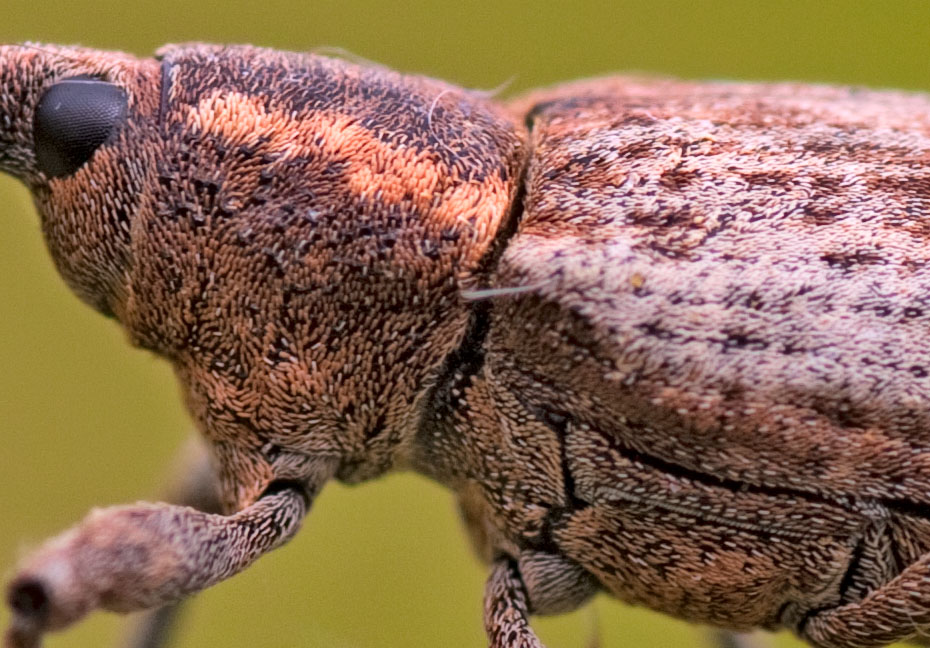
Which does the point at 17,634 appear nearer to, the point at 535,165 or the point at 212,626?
the point at 535,165

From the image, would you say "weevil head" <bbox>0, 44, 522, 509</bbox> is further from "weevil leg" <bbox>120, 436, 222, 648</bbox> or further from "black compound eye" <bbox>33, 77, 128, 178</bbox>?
"weevil leg" <bbox>120, 436, 222, 648</bbox>

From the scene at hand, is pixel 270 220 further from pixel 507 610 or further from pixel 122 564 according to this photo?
pixel 507 610

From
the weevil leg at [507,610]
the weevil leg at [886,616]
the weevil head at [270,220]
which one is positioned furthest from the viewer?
the weevil leg at [507,610]

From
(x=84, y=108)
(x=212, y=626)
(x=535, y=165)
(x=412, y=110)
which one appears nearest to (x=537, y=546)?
(x=535, y=165)

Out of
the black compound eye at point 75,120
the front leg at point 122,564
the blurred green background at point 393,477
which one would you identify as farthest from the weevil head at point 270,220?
the blurred green background at point 393,477

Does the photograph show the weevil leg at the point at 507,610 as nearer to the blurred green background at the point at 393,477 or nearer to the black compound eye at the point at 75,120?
the blurred green background at the point at 393,477

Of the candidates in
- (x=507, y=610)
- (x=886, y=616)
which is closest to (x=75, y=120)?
(x=507, y=610)
